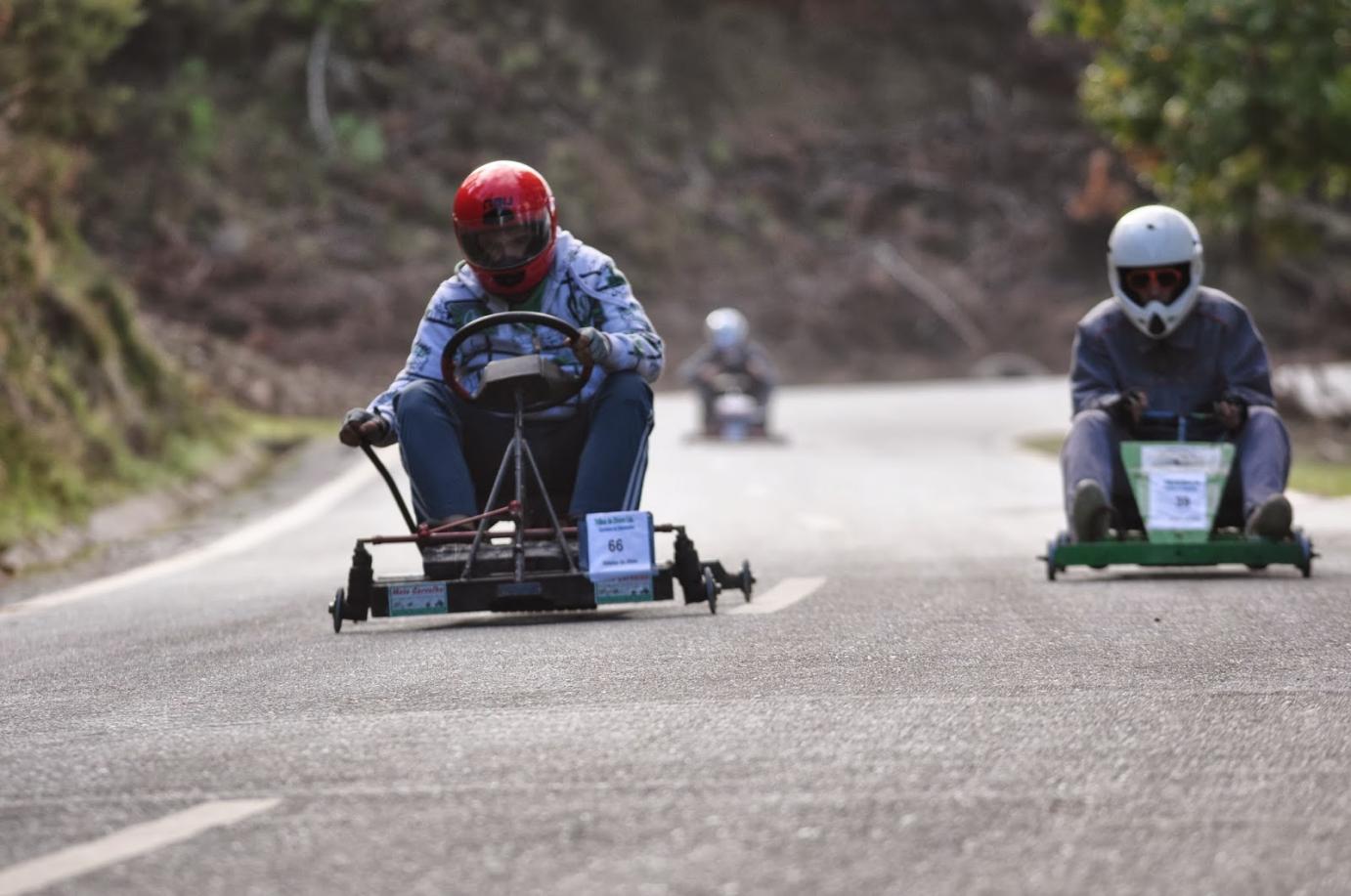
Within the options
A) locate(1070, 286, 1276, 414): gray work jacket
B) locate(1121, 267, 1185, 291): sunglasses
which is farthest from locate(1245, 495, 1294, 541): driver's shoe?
locate(1121, 267, 1185, 291): sunglasses

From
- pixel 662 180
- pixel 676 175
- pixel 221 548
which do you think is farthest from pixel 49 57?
pixel 676 175

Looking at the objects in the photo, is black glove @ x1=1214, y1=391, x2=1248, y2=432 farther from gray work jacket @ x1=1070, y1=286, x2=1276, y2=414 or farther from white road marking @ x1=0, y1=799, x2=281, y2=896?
white road marking @ x1=0, y1=799, x2=281, y2=896

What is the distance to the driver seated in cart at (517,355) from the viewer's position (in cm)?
945

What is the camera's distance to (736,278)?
55500 mm

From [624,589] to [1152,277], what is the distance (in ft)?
12.1

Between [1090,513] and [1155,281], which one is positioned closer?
[1090,513]

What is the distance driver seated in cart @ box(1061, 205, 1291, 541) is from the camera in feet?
36.8

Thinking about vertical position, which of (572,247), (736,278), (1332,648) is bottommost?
(1332,648)

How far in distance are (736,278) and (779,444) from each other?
2772 cm

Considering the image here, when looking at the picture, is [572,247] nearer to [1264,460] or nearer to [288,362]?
[1264,460]

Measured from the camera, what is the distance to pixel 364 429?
920 cm

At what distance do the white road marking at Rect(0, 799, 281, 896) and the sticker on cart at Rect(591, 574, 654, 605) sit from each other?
381 cm

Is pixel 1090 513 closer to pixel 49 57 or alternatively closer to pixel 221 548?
pixel 221 548

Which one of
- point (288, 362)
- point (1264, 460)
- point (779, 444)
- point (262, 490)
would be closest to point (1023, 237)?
point (288, 362)
